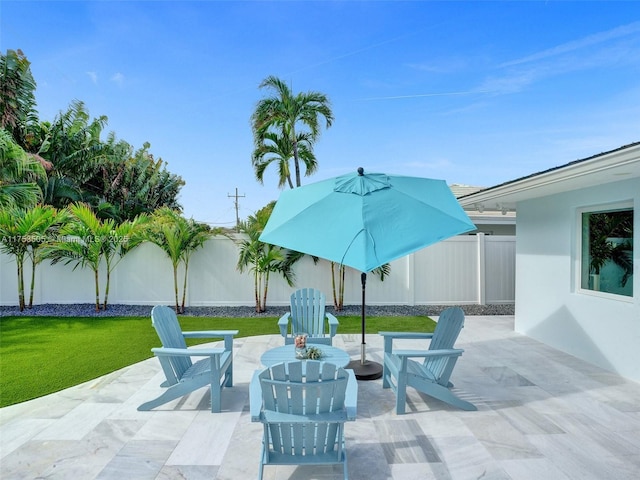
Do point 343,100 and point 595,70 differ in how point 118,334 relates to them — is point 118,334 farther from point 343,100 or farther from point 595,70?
point 595,70

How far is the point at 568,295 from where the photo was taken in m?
5.95

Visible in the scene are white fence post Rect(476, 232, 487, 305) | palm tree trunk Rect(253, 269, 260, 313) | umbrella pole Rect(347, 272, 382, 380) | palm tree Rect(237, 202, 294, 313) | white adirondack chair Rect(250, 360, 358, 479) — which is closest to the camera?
white adirondack chair Rect(250, 360, 358, 479)

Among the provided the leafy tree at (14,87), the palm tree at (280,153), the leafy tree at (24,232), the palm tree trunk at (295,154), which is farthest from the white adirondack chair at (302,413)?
the leafy tree at (14,87)

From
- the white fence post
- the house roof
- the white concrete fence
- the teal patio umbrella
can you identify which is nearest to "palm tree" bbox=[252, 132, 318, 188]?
the white concrete fence

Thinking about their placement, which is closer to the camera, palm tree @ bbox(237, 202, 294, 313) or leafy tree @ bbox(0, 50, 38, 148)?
palm tree @ bbox(237, 202, 294, 313)

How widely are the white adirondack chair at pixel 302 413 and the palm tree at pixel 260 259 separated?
20.0ft

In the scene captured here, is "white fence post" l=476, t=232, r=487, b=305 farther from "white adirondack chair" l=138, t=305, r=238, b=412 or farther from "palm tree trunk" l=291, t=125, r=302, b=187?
"white adirondack chair" l=138, t=305, r=238, b=412

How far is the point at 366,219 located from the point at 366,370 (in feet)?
7.84

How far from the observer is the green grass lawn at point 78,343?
4.67 m

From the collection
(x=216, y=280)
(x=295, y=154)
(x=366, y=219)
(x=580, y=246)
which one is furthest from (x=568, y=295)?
(x=295, y=154)

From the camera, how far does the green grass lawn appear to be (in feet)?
15.3

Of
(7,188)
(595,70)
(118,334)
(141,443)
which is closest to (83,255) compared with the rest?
(7,188)

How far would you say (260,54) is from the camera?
38.1 feet

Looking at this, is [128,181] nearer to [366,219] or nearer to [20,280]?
[20,280]
